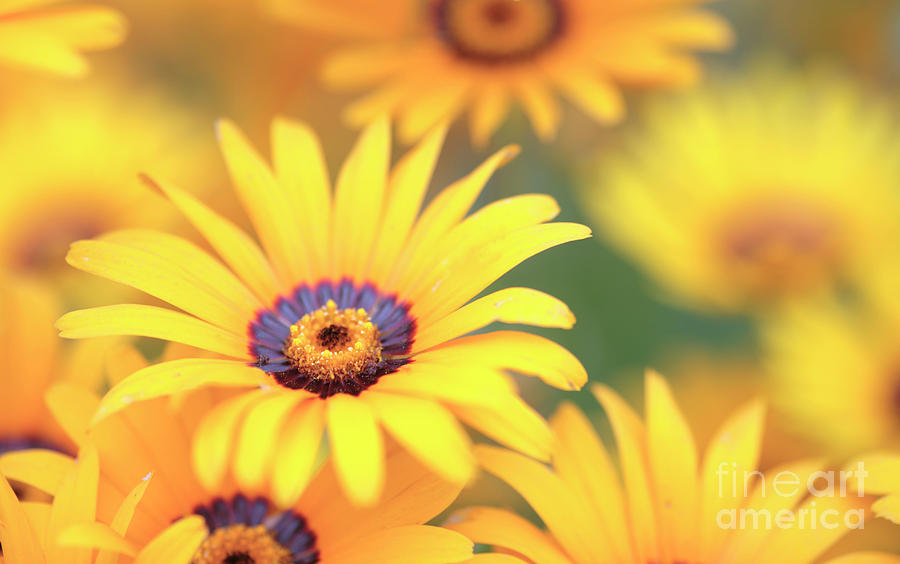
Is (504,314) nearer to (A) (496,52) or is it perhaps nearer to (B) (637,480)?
(B) (637,480)

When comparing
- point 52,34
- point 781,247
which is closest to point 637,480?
point 52,34

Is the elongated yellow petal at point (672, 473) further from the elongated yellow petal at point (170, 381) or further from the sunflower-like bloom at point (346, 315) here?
the elongated yellow petal at point (170, 381)

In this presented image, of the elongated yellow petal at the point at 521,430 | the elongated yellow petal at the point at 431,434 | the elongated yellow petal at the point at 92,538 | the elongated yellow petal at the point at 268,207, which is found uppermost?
the elongated yellow petal at the point at 268,207

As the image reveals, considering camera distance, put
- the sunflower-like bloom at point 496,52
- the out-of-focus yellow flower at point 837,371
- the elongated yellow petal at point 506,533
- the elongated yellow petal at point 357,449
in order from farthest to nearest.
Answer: the out-of-focus yellow flower at point 837,371 → the sunflower-like bloom at point 496,52 → the elongated yellow petal at point 506,533 → the elongated yellow petal at point 357,449

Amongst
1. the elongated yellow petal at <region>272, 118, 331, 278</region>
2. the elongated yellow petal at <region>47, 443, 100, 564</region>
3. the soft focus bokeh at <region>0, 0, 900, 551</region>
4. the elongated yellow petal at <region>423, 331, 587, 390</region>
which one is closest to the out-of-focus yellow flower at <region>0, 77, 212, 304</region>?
the soft focus bokeh at <region>0, 0, 900, 551</region>

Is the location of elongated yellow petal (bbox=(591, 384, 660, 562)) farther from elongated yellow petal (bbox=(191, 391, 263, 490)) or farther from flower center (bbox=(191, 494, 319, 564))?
elongated yellow petal (bbox=(191, 391, 263, 490))

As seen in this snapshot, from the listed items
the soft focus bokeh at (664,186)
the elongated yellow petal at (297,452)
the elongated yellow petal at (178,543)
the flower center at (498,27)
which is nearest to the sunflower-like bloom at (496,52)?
the flower center at (498,27)
